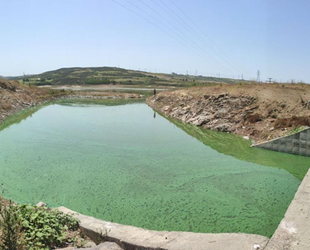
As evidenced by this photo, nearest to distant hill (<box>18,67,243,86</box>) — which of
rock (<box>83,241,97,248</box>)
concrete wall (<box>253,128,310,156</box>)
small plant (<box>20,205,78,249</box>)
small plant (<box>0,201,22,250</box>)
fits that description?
concrete wall (<box>253,128,310,156</box>)

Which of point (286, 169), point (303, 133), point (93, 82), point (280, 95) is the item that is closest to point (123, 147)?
point (286, 169)

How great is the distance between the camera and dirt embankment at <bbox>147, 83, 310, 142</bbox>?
16228mm

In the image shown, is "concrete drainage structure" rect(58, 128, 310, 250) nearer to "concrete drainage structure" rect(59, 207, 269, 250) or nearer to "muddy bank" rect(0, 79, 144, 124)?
"concrete drainage structure" rect(59, 207, 269, 250)

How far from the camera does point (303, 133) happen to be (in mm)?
12664

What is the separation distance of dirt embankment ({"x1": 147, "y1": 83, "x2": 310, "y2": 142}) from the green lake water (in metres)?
2.10

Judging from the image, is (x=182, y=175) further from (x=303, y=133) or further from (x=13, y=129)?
(x=13, y=129)

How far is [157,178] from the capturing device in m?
9.85

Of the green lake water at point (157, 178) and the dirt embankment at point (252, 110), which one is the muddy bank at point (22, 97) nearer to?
the green lake water at point (157, 178)

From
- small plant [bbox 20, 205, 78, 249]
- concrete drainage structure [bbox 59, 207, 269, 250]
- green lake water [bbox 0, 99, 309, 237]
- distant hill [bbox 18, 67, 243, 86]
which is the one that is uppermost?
distant hill [bbox 18, 67, 243, 86]

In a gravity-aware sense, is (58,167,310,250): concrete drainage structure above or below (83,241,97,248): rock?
above

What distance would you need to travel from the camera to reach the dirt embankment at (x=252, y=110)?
16.2 metres

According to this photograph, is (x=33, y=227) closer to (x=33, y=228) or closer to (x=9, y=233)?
(x=33, y=228)

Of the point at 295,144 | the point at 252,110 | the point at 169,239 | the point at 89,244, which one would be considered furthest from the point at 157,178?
the point at 252,110

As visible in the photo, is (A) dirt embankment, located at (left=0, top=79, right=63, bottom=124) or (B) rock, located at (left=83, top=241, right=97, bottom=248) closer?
(B) rock, located at (left=83, top=241, right=97, bottom=248)
